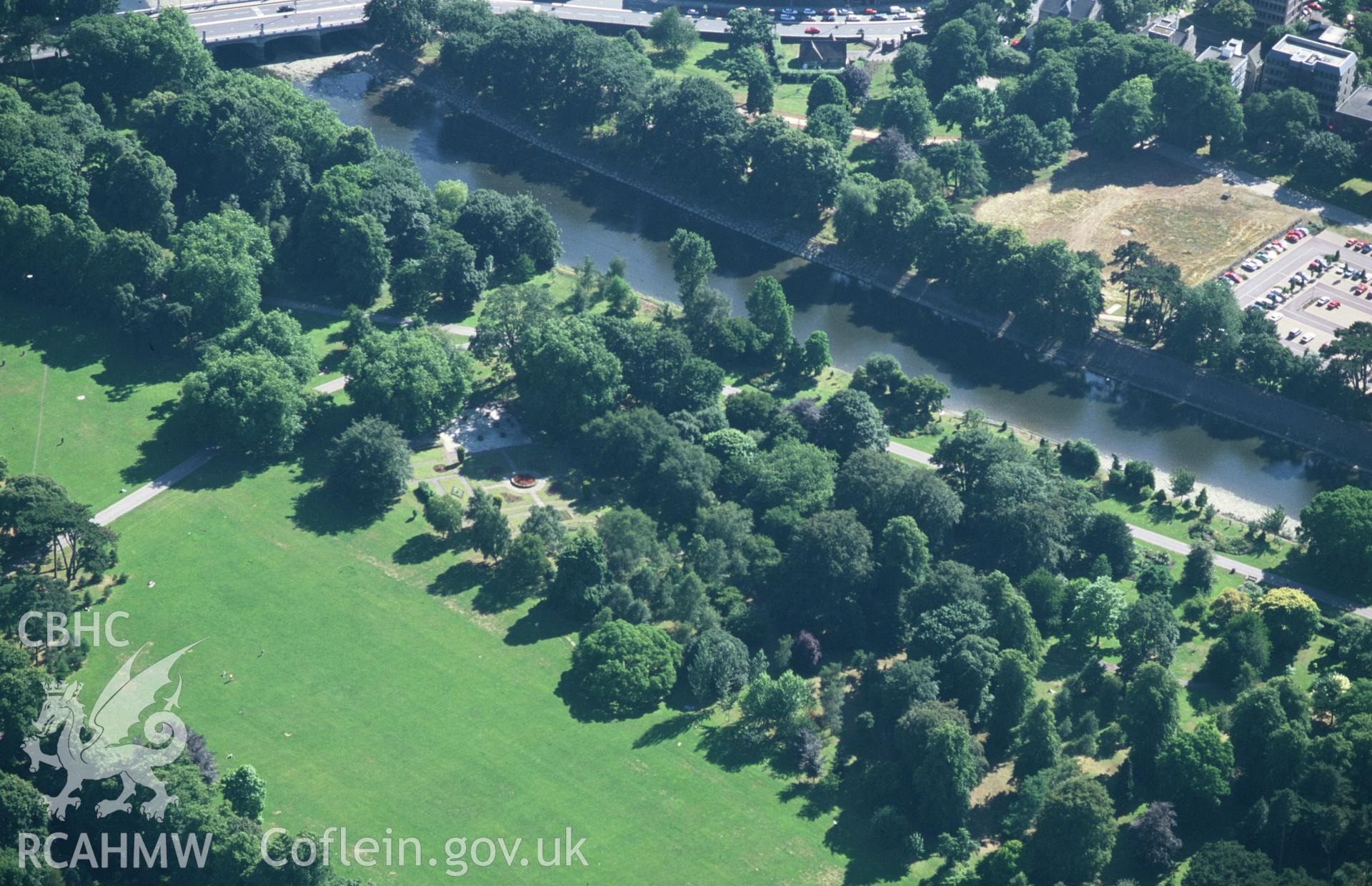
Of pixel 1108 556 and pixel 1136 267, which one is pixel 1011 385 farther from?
pixel 1108 556

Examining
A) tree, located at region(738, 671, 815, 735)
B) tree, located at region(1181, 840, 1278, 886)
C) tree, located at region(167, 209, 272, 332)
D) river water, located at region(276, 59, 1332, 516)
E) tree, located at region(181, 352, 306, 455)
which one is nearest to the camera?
tree, located at region(1181, 840, 1278, 886)

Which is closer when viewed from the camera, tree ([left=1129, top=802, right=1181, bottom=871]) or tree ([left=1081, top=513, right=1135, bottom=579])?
tree ([left=1129, top=802, right=1181, bottom=871])

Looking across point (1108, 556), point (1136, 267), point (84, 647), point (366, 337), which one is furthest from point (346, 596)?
point (1136, 267)

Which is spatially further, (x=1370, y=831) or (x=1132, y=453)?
(x=1132, y=453)

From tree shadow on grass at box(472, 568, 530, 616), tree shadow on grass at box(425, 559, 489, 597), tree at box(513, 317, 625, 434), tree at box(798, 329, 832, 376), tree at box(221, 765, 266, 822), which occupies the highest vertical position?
tree at box(513, 317, 625, 434)

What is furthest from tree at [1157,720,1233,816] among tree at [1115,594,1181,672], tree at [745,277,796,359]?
tree at [745,277,796,359]

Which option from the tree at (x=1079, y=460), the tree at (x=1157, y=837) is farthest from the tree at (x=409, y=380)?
the tree at (x=1157, y=837)

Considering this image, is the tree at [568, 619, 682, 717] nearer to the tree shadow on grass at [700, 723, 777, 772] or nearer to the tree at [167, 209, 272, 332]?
the tree shadow on grass at [700, 723, 777, 772]

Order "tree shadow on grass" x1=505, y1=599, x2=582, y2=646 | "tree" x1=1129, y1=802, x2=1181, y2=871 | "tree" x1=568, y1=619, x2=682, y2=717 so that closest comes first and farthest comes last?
"tree" x1=1129, y1=802, x2=1181, y2=871
"tree" x1=568, y1=619, x2=682, y2=717
"tree shadow on grass" x1=505, y1=599, x2=582, y2=646
